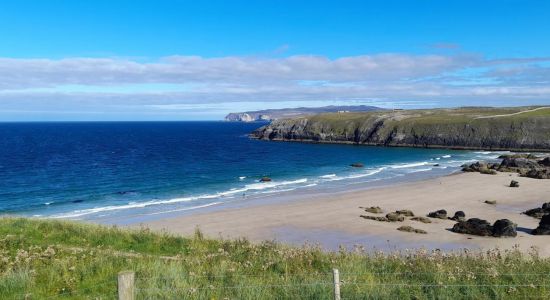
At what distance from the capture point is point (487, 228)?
93.1 feet

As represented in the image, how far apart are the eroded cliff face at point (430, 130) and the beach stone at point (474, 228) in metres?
80.5

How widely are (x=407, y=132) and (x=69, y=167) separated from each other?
82855 millimetres

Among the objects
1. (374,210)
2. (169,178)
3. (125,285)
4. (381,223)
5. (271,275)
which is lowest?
(169,178)

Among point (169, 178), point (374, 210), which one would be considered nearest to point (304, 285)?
point (374, 210)

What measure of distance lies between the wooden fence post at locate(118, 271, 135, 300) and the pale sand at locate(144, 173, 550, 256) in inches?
705

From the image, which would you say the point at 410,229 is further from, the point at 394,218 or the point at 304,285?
the point at 304,285

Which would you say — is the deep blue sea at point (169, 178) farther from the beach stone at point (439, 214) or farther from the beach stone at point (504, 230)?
the beach stone at point (504, 230)

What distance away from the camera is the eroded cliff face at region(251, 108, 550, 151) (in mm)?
103919

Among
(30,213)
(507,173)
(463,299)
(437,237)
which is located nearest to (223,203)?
(30,213)

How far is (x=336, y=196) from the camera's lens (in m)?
44.5

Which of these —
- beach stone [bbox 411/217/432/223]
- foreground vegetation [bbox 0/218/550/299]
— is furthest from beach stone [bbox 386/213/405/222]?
foreground vegetation [bbox 0/218/550/299]

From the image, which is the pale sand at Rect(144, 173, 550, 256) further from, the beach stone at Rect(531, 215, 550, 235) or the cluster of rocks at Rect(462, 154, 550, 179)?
the cluster of rocks at Rect(462, 154, 550, 179)

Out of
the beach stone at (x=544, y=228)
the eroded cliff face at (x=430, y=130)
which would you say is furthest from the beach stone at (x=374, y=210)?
the eroded cliff face at (x=430, y=130)

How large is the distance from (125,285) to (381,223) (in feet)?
86.6
